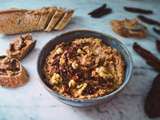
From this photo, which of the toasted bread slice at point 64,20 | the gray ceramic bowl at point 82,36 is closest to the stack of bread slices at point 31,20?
the toasted bread slice at point 64,20

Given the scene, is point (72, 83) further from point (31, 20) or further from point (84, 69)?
point (31, 20)

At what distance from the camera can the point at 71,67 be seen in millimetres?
1046

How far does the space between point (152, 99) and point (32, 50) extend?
0.49m

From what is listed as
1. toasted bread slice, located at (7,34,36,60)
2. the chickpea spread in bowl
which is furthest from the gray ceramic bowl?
toasted bread slice, located at (7,34,36,60)

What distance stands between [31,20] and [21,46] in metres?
0.14

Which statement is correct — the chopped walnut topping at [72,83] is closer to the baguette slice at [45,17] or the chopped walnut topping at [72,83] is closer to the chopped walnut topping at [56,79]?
the chopped walnut topping at [56,79]

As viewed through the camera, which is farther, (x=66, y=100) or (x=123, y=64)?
(x=123, y=64)

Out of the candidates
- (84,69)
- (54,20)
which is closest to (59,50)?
(84,69)

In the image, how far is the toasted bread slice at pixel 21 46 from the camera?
3.90 feet

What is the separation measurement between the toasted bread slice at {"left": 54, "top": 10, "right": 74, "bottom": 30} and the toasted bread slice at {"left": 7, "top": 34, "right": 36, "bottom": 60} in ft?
0.43

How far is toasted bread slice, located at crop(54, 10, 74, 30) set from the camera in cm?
132

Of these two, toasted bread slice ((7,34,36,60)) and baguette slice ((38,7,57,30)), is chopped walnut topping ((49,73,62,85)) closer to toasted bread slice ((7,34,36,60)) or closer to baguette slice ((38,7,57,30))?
toasted bread slice ((7,34,36,60))

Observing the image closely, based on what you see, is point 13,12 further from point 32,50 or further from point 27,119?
point 27,119

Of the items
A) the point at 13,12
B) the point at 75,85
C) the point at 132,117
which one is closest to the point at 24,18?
the point at 13,12
